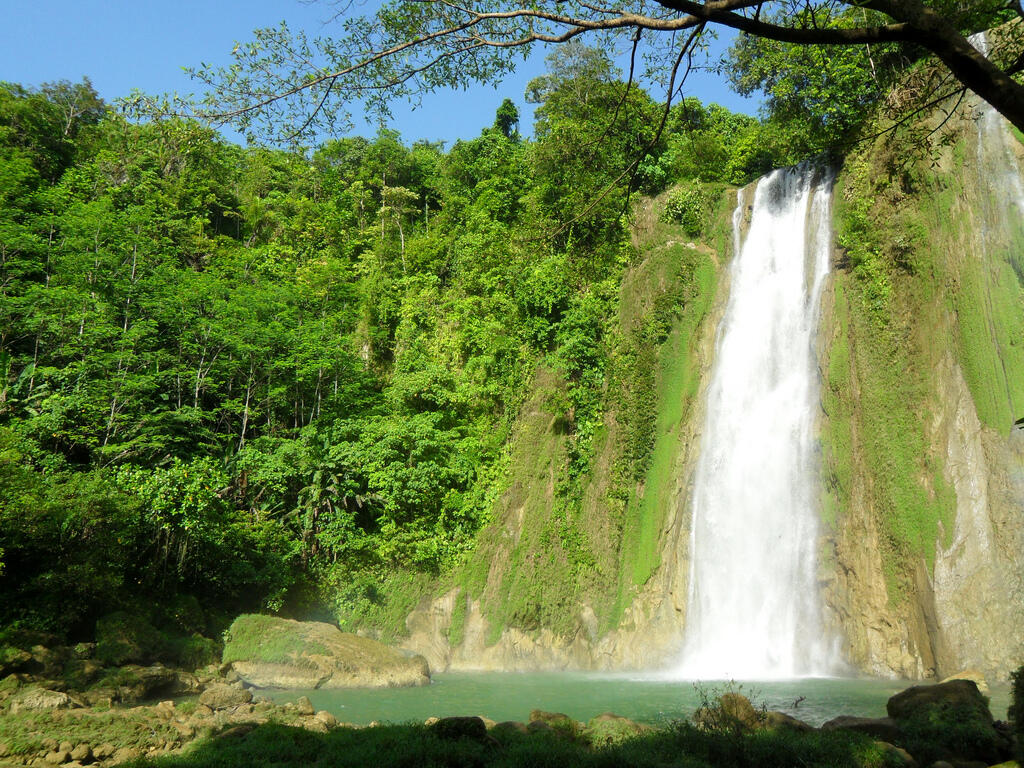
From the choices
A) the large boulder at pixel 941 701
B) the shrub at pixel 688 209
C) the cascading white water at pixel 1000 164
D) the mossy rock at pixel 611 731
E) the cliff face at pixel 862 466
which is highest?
the shrub at pixel 688 209

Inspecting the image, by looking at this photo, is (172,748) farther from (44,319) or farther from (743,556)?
(44,319)

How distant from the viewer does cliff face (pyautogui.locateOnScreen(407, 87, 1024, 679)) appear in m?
12.1

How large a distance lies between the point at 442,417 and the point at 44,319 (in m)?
10.8

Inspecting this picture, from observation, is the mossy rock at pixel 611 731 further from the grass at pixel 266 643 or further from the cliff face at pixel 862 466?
the grass at pixel 266 643

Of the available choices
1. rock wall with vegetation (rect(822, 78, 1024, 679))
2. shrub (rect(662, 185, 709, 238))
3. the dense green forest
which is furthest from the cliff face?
the dense green forest

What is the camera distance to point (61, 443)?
16422mm

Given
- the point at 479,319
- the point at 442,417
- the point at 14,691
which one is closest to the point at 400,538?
the point at 442,417

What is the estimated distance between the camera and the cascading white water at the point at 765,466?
13.8 m

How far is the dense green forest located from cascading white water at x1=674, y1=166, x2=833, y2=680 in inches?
90.0

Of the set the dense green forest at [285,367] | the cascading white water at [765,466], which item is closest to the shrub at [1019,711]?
the cascading white water at [765,466]

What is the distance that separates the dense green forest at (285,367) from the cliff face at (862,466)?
981 mm

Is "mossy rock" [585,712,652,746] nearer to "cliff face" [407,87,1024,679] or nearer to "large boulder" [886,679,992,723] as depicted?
"large boulder" [886,679,992,723]

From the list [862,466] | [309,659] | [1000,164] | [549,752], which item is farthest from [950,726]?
[1000,164]

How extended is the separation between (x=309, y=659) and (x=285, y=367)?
33.8 feet
